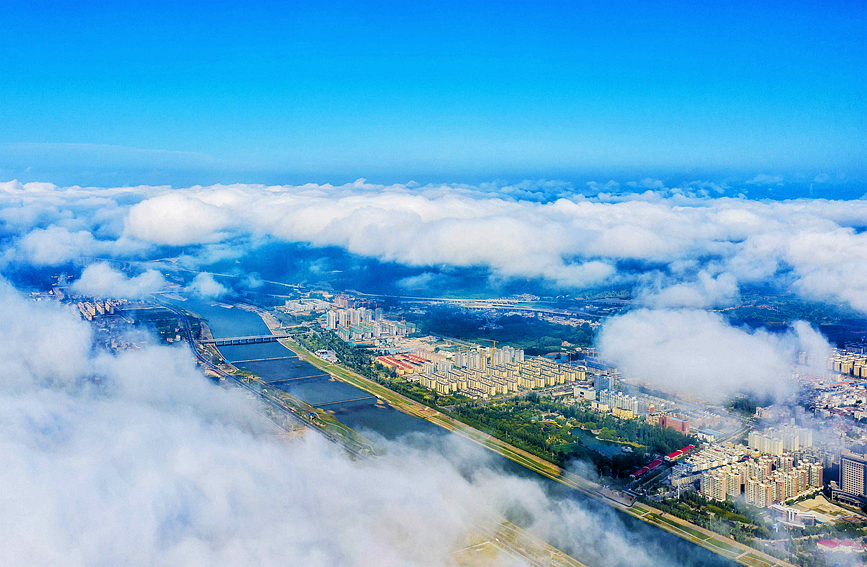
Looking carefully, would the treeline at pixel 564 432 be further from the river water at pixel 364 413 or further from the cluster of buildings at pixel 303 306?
the cluster of buildings at pixel 303 306

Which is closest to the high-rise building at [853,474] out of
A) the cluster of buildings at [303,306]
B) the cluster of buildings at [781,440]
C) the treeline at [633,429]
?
the cluster of buildings at [781,440]

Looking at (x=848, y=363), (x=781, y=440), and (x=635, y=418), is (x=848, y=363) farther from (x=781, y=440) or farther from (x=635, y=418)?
(x=635, y=418)

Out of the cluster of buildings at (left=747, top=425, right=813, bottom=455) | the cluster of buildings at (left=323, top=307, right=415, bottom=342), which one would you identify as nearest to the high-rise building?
the cluster of buildings at (left=747, top=425, right=813, bottom=455)

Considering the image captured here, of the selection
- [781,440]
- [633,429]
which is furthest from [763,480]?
[633,429]

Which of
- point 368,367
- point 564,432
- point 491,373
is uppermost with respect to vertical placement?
point 491,373

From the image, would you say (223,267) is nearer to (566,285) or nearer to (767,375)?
(566,285)

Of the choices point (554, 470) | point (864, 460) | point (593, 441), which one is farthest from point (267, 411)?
point (864, 460)
